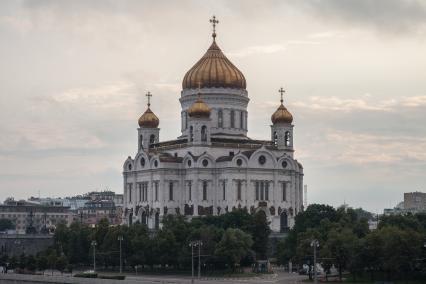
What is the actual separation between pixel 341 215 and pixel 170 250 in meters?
24.5

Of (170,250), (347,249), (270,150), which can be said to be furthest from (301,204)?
(347,249)

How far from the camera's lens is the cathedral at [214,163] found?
130500mm

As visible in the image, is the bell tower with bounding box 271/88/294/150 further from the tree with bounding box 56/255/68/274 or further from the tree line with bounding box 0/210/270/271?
the tree with bounding box 56/255/68/274

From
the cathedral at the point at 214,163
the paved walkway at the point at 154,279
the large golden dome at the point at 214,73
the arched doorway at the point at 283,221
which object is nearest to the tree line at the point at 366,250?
the paved walkway at the point at 154,279

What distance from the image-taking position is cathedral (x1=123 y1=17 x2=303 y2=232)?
130m

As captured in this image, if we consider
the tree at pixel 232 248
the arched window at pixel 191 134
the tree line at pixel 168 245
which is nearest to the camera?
the tree at pixel 232 248

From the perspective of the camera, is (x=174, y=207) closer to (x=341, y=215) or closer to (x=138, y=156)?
(x=138, y=156)

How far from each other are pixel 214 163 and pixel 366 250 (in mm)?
40951

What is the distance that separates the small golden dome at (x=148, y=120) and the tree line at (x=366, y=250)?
122ft

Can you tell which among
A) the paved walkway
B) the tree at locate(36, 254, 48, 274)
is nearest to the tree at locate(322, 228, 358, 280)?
the paved walkway

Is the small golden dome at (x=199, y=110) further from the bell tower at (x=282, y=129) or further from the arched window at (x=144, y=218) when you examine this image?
the arched window at (x=144, y=218)

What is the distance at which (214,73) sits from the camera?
13675cm

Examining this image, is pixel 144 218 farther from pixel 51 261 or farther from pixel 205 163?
pixel 51 261

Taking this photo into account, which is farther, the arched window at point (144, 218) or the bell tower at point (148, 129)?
the bell tower at point (148, 129)
